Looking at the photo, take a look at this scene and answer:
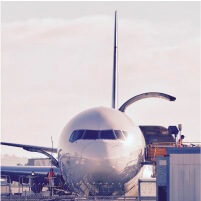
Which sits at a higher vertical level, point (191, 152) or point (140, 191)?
point (191, 152)

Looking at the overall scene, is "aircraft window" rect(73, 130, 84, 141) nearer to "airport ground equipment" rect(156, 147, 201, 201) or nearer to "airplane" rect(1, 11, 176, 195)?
"airplane" rect(1, 11, 176, 195)

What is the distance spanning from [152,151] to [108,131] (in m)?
3.82

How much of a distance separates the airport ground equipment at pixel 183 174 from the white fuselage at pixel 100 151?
→ 87.1 inches

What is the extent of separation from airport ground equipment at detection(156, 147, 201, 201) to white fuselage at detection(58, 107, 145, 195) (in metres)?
2.21

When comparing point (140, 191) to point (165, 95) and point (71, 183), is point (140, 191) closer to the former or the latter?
point (71, 183)

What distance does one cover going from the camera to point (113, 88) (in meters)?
45.3

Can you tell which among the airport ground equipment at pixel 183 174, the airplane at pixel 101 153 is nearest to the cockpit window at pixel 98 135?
the airplane at pixel 101 153

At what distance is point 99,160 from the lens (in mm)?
28172

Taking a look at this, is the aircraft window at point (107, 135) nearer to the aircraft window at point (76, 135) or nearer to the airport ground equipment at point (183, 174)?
the aircraft window at point (76, 135)

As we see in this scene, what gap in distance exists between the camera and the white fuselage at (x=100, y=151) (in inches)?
1126

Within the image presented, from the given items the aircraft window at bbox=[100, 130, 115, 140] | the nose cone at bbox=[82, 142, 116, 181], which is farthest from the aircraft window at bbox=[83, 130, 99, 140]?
the nose cone at bbox=[82, 142, 116, 181]

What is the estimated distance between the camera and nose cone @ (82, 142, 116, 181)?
1112 inches

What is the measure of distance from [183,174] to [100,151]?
3717mm

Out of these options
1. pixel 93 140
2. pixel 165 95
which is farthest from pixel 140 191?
pixel 165 95
